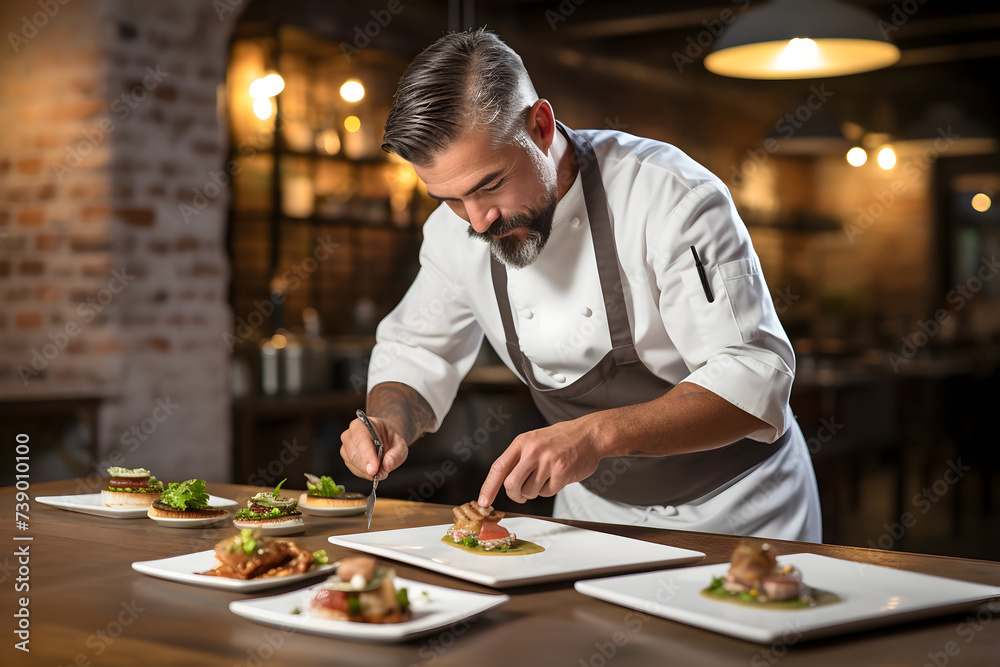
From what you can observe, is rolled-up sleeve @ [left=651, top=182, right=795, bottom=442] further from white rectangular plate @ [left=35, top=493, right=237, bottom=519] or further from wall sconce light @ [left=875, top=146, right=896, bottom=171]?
wall sconce light @ [left=875, top=146, right=896, bottom=171]

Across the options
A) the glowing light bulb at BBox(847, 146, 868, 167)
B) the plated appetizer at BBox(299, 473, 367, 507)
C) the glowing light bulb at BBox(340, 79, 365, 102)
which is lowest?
the plated appetizer at BBox(299, 473, 367, 507)

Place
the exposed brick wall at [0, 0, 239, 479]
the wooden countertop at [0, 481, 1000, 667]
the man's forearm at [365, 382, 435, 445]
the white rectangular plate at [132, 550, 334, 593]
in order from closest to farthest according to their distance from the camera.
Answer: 1. the wooden countertop at [0, 481, 1000, 667]
2. the white rectangular plate at [132, 550, 334, 593]
3. the man's forearm at [365, 382, 435, 445]
4. the exposed brick wall at [0, 0, 239, 479]

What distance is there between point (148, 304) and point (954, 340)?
4788mm

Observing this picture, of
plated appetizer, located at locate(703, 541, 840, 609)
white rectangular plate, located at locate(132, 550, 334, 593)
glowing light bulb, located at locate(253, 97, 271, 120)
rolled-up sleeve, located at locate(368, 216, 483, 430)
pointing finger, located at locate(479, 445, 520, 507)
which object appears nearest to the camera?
plated appetizer, located at locate(703, 541, 840, 609)

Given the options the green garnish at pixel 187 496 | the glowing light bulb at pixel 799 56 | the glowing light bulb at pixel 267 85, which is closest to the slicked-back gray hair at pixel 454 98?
the green garnish at pixel 187 496

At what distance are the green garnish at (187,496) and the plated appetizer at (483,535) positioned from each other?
1.51 ft

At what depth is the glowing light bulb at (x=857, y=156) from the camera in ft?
23.6

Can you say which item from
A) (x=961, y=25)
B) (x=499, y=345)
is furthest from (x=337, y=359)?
(x=961, y=25)

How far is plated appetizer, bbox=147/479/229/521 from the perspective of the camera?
1606 mm

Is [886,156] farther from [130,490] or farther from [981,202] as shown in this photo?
[130,490]

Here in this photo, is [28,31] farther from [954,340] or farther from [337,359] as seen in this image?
[954,340]

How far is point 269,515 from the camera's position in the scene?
154cm

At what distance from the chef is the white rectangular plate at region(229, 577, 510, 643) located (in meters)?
0.37

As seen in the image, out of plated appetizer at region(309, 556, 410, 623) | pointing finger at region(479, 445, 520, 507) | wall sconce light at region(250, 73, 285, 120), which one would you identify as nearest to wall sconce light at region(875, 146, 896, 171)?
wall sconce light at region(250, 73, 285, 120)
